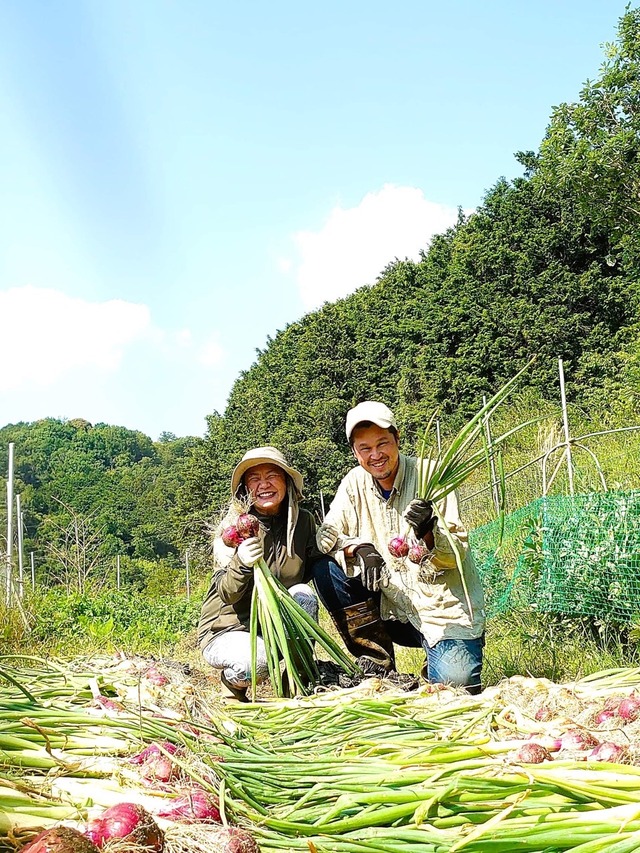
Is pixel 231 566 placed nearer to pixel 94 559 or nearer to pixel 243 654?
pixel 243 654

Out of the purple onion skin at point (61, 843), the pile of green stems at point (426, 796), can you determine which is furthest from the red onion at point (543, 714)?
the purple onion skin at point (61, 843)

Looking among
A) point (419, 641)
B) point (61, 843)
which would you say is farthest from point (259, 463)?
point (61, 843)

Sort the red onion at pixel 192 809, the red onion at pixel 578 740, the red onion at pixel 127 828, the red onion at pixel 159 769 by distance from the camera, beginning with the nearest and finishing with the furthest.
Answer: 1. the red onion at pixel 127 828
2. the red onion at pixel 192 809
3. the red onion at pixel 159 769
4. the red onion at pixel 578 740

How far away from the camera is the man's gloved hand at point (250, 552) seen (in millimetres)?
3188

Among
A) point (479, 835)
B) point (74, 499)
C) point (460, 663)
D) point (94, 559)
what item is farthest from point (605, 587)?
point (74, 499)

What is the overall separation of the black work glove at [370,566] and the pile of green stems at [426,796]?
1.47 meters

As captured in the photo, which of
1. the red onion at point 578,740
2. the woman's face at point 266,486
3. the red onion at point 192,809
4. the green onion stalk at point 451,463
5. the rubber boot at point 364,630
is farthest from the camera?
the rubber boot at point 364,630

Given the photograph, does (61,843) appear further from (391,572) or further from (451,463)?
(391,572)

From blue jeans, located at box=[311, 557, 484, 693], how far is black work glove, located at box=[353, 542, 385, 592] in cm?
7

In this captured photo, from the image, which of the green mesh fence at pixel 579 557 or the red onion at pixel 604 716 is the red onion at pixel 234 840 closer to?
the red onion at pixel 604 716

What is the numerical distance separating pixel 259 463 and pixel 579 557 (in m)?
2.18

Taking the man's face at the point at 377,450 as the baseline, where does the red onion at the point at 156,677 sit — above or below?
below

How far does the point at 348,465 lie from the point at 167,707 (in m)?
20.4

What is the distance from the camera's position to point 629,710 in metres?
2.09
